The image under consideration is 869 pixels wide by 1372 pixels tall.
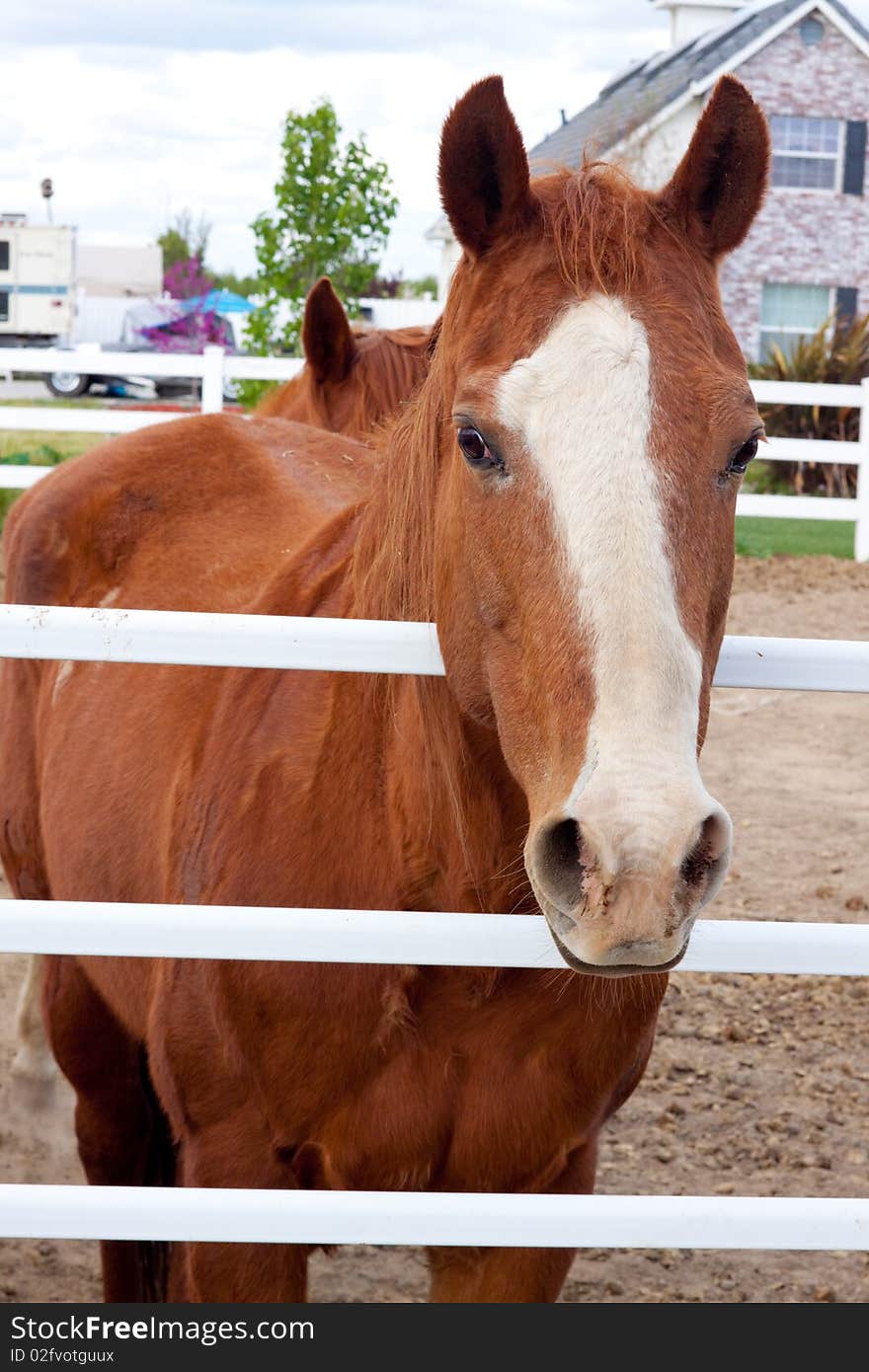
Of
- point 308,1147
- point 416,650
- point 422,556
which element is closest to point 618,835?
point 416,650

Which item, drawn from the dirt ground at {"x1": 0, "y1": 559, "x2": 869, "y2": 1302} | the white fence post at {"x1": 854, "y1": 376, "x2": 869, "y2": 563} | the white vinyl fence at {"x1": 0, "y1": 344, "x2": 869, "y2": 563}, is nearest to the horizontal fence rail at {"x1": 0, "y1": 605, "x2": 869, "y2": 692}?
the dirt ground at {"x1": 0, "y1": 559, "x2": 869, "y2": 1302}

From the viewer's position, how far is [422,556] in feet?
7.22

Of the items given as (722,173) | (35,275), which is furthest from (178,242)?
(722,173)

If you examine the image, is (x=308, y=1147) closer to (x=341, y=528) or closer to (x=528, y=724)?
(x=528, y=724)

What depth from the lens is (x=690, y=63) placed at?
28797 mm

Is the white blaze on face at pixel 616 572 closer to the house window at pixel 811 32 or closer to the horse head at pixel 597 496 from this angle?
the horse head at pixel 597 496

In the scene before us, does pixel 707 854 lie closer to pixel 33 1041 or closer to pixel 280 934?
pixel 280 934

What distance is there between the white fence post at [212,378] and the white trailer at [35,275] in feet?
75.3

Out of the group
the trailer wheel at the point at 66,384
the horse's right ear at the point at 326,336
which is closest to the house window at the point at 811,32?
the trailer wheel at the point at 66,384

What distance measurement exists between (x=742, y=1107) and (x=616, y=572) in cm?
298

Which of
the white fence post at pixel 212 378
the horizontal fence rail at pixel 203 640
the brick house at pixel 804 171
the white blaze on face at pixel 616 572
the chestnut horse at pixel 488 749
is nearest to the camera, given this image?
the white blaze on face at pixel 616 572

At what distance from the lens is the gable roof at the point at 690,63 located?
2641 centimetres

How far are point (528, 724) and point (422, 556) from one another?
1.55 feet

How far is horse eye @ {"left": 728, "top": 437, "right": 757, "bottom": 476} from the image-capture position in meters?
1.87
